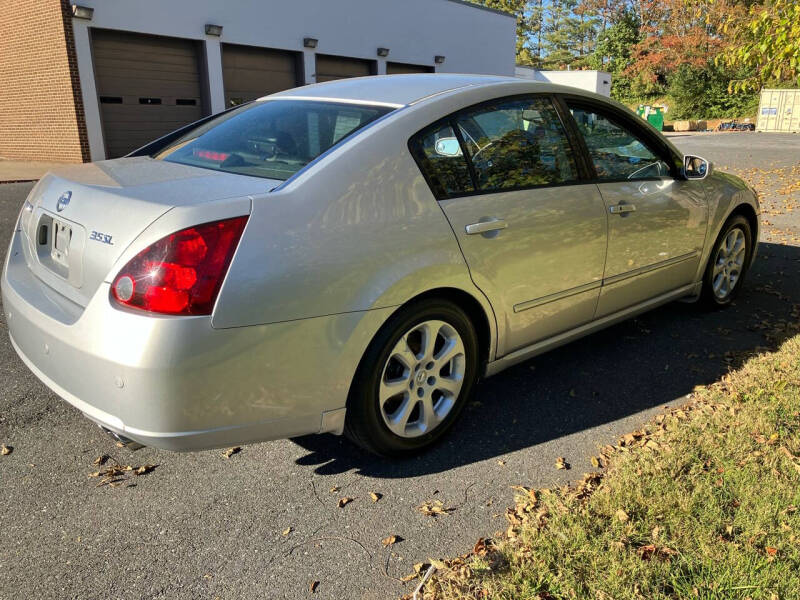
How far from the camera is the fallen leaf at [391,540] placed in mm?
2514

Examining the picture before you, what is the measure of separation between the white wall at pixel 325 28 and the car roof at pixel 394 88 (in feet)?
43.3

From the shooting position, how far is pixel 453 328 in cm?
308

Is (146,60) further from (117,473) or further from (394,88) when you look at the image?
(117,473)

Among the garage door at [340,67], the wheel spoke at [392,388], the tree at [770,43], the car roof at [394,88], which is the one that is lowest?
the wheel spoke at [392,388]

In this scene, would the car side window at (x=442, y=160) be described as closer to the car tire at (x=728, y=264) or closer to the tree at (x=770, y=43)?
the car tire at (x=728, y=264)

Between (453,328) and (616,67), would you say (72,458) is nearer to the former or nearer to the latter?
(453,328)

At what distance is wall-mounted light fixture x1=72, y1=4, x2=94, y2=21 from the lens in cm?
1394

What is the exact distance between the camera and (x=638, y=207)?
3.94 metres

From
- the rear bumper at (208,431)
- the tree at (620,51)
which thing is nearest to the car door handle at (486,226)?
the rear bumper at (208,431)

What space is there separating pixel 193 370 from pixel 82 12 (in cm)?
1461

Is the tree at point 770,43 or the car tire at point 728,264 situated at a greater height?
the tree at point 770,43

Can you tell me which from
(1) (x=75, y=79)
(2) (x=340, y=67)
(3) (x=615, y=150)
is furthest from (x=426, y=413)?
(2) (x=340, y=67)

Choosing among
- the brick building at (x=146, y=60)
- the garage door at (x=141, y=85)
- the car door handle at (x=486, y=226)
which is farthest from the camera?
the garage door at (x=141, y=85)

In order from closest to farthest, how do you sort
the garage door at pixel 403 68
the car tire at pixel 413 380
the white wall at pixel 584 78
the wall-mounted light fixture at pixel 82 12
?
the car tire at pixel 413 380, the wall-mounted light fixture at pixel 82 12, the garage door at pixel 403 68, the white wall at pixel 584 78
